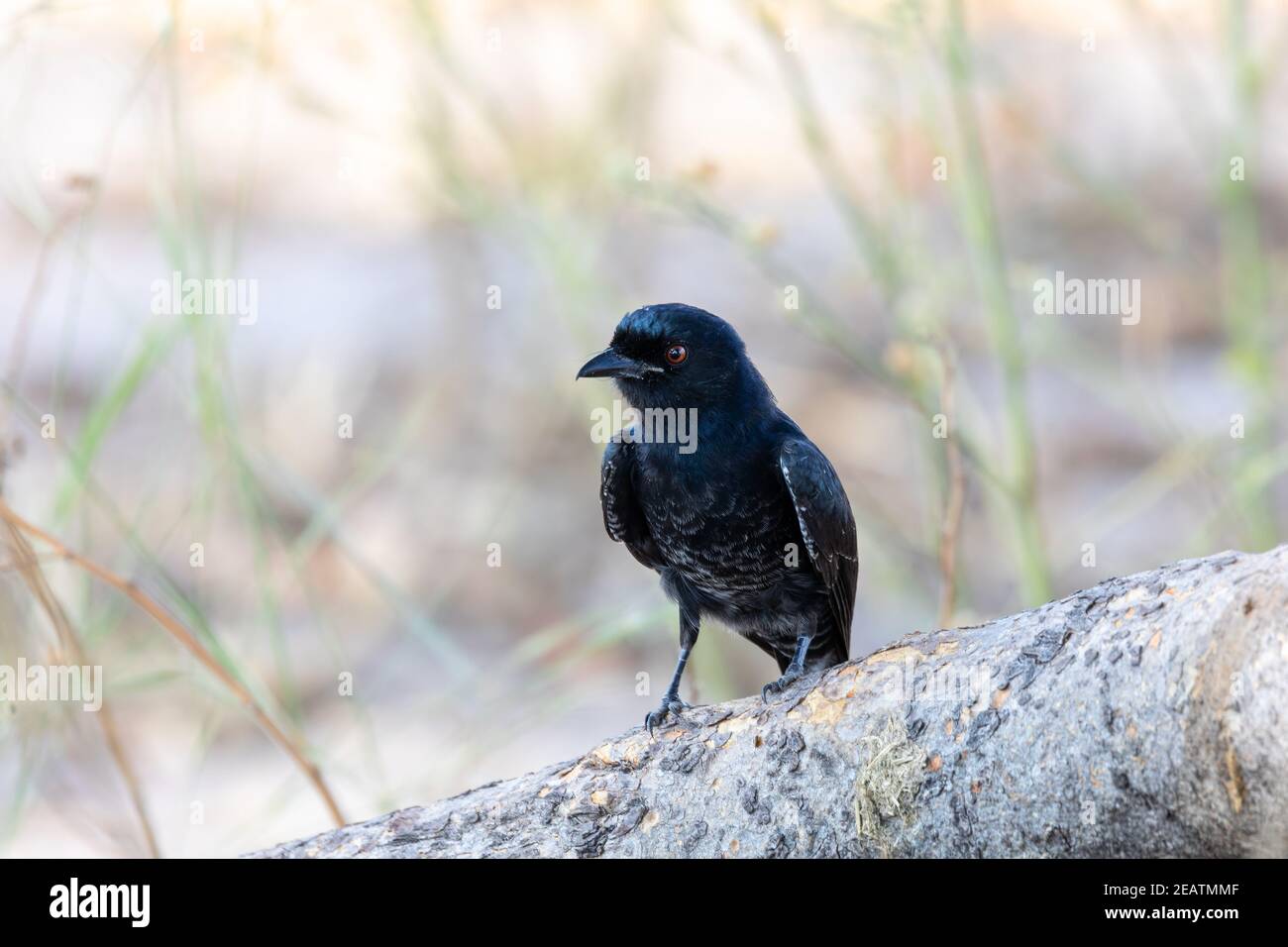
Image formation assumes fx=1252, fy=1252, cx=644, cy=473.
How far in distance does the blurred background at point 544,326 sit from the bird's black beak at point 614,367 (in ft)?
1.81

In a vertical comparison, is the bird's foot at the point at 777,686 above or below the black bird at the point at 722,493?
below

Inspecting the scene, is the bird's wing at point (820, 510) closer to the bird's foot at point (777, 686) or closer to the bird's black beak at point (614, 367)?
the bird's foot at point (777, 686)

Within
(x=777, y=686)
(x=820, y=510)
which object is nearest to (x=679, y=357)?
(x=820, y=510)

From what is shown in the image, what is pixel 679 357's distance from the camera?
396cm

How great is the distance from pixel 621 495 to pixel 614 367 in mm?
448

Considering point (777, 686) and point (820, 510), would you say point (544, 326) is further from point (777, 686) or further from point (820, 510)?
point (777, 686)

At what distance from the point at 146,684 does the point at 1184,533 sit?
7.20 m

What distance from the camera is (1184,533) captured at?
860cm

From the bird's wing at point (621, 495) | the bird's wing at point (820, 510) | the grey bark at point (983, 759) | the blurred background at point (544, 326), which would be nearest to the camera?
the grey bark at point (983, 759)

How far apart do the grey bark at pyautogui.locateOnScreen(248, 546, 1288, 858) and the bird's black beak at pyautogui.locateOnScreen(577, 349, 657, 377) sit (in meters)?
1.26

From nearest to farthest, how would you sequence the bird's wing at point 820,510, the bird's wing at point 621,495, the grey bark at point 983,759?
the grey bark at point 983,759, the bird's wing at point 820,510, the bird's wing at point 621,495

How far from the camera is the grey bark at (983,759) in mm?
1998

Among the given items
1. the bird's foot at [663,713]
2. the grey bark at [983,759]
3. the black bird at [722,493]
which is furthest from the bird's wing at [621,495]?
the grey bark at [983,759]
